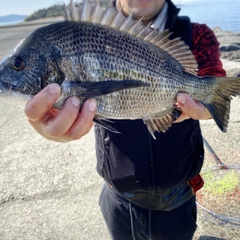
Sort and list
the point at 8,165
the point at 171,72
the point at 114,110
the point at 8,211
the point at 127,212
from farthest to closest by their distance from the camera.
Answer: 1. the point at 8,165
2. the point at 8,211
3. the point at 127,212
4. the point at 171,72
5. the point at 114,110

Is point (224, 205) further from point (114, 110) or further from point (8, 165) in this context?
point (8, 165)

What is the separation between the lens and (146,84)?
153 cm

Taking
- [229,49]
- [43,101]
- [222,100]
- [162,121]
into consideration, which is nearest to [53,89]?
[43,101]

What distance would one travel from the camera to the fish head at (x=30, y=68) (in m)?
1.41

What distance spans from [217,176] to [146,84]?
66.5 inches

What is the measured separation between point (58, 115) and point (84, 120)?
5.1 inches

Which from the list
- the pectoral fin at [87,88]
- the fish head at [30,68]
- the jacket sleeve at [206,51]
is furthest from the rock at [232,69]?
the fish head at [30,68]

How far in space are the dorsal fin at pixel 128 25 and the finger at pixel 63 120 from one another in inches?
16.4

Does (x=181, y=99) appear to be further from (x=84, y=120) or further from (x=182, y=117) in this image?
(x=84, y=120)

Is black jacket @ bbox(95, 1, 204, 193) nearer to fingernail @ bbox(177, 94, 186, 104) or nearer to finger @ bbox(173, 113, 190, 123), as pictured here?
finger @ bbox(173, 113, 190, 123)

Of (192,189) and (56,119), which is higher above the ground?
(56,119)

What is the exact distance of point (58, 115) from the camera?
142 centimetres

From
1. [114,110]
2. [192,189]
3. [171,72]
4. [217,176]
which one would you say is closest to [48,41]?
[114,110]

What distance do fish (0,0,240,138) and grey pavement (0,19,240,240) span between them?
1.46ft
